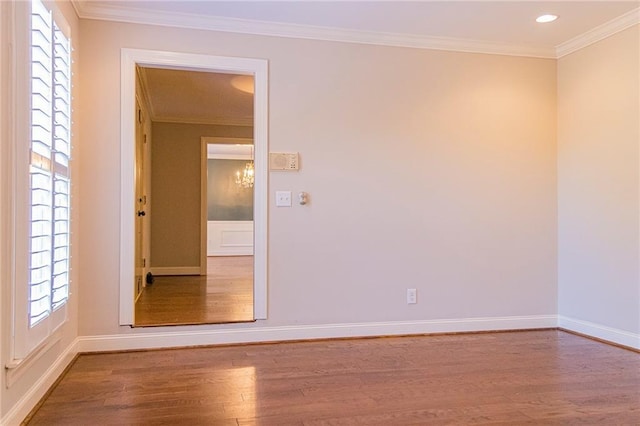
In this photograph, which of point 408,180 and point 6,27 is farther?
point 408,180

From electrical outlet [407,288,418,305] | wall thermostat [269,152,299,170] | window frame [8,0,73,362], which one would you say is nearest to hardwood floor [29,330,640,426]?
electrical outlet [407,288,418,305]

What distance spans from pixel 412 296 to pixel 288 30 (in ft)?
7.23

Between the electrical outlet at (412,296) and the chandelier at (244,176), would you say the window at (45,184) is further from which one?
the chandelier at (244,176)

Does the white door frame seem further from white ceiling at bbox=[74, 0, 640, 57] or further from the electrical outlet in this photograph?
the electrical outlet

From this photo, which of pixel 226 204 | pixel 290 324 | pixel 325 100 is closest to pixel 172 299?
pixel 290 324

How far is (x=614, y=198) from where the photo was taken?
139 inches

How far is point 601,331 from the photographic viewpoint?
361cm

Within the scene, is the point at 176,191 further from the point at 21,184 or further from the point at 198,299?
the point at 21,184

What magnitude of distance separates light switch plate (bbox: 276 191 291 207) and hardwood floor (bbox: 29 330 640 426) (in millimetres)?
1002

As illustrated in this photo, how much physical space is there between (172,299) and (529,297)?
3.44 meters

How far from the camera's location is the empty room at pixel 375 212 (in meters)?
2.60

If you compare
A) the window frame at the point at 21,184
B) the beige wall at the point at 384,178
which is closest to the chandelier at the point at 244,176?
the beige wall at the point at 384,178

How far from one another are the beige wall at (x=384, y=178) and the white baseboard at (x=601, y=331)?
0.16 meters

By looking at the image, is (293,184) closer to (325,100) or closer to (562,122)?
(325,100)
